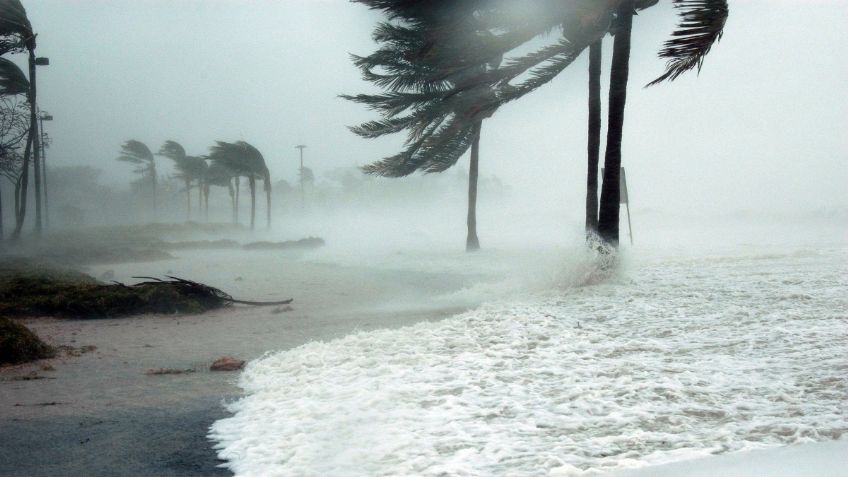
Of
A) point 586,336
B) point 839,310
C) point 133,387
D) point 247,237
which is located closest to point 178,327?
point 133,387

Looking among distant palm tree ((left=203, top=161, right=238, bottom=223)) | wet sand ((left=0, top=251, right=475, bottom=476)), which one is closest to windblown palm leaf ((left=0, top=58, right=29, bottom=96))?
wet sand ((left=0, top=251, right=475, bottom=476))

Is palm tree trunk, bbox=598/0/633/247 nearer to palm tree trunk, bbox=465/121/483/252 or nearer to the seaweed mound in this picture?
the seaweed mound

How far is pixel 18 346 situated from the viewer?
5898mm

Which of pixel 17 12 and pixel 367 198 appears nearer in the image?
pixel 17 12

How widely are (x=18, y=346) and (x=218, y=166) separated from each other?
43.9 meters

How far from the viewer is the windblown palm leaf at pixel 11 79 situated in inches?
809

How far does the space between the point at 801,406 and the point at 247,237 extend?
39518 millimetres

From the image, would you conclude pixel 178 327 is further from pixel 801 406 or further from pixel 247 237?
pixel 247 237

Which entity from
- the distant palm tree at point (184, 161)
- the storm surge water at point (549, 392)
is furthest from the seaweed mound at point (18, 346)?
the distant palm tree at point (184, 161)

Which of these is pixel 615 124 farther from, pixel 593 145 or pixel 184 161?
pixel 184 161

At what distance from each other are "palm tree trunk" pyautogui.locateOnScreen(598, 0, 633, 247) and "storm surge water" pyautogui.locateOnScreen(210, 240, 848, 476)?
3.38 meters

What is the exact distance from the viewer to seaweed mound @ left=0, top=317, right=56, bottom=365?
579cm

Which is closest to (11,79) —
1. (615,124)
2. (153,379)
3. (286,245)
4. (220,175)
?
(286,245)

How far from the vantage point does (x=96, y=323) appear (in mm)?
8547
